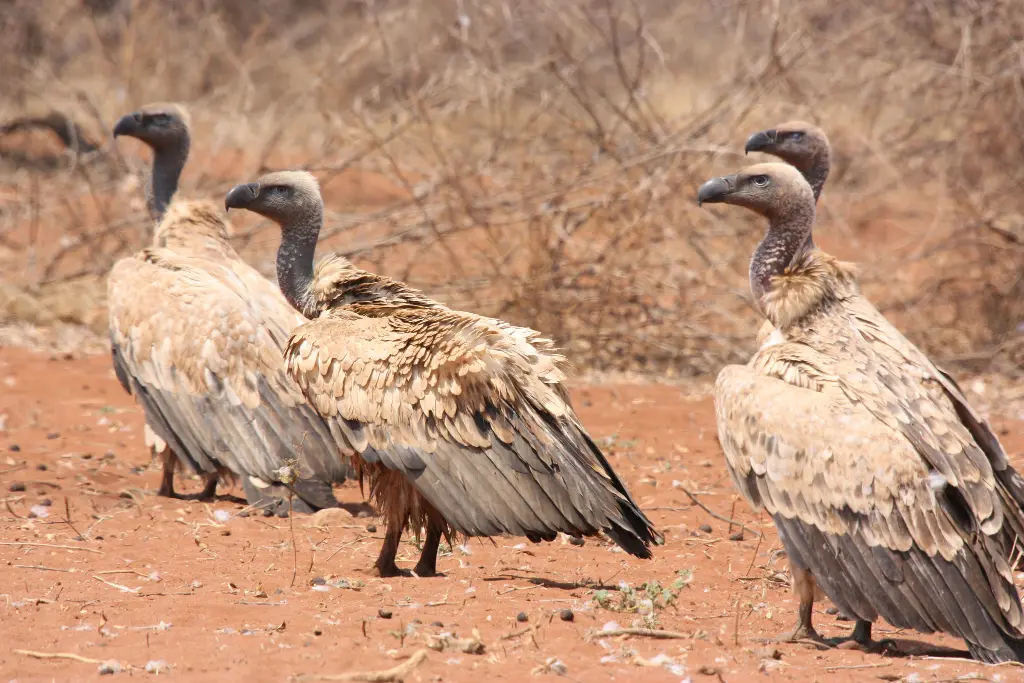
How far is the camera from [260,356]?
19.4 ft

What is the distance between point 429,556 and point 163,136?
4.01 m

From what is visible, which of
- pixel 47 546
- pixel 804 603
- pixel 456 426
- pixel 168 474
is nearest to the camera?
pixel 804 603

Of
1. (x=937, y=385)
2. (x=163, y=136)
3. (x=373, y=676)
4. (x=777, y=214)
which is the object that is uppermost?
(x=163, y=136)

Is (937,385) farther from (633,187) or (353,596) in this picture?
(633,187)

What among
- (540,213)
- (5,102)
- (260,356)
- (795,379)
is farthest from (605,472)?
(5,102)

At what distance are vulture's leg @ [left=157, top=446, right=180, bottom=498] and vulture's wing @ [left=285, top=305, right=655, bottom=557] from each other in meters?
1.84

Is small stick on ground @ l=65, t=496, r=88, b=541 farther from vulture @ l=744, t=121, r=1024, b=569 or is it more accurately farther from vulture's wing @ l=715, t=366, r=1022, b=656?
vulture @ l=744, t=121, r=1024, b=569

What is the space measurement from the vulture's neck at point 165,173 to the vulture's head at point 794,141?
3408 millimetres

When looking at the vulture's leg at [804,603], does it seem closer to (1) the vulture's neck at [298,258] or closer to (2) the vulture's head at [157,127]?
(1) the vulture's neck at [298,258]

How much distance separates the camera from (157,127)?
773 cm

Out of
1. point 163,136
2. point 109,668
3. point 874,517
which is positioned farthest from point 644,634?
point 163,136

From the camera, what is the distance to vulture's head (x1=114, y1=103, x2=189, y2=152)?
7.68 meters

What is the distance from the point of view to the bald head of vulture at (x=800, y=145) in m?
6.75

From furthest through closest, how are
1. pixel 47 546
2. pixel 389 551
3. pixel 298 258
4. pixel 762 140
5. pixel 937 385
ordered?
pixel 762 140, pixel 298 258, pixel 47 546, pixel 389 551, pixel 937 385
